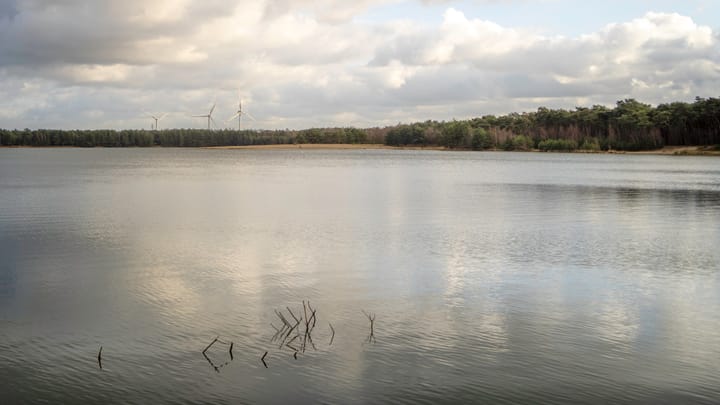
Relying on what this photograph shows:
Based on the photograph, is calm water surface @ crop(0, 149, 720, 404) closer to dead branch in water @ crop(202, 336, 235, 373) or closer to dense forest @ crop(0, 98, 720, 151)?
dead branch in water @ crop(202, 336, 235, 373)

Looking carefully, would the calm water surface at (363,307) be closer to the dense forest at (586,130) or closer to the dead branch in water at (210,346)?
the dead branch in water at (210,346)

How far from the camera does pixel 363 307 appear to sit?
11828 millimetres

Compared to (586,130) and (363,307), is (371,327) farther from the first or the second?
(586,130)

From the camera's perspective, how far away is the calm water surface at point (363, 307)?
27.2 ft

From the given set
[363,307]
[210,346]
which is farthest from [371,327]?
[210,346]

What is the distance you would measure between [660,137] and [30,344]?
13347cm

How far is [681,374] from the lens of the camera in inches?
342

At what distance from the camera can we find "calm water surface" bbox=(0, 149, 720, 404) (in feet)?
27.2

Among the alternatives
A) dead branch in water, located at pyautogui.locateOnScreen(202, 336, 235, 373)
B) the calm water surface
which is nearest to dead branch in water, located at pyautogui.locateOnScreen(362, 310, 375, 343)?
the calm water surface

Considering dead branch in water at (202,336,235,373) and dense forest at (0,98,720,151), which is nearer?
dead branch in water at (202,336,235,373)

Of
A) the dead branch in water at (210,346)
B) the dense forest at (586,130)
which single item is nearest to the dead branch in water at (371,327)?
the dead branch in water at (210,346)

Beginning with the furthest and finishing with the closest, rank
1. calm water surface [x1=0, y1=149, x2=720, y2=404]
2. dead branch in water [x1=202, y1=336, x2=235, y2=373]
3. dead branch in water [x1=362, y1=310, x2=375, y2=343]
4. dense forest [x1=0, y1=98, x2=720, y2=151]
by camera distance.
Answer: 1. dense forest [x1=0, y1=98, x2=720, y2=151]
2. dead branch in water [x1=362, y1=310, x2=375, y2=343]
3. dead branch in water [x1=202, y1=336, x2=235, y2=373]
4. calm water surface [x1=0, y1=149, x2=720, y2=404]

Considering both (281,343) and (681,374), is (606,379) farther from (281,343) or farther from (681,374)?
(281,343)

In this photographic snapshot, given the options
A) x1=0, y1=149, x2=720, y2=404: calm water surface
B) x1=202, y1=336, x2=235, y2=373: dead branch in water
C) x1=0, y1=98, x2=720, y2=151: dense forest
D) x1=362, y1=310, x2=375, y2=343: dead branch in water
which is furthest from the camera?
x1=0, y1=98, x2=720, y2=151: dense forest
